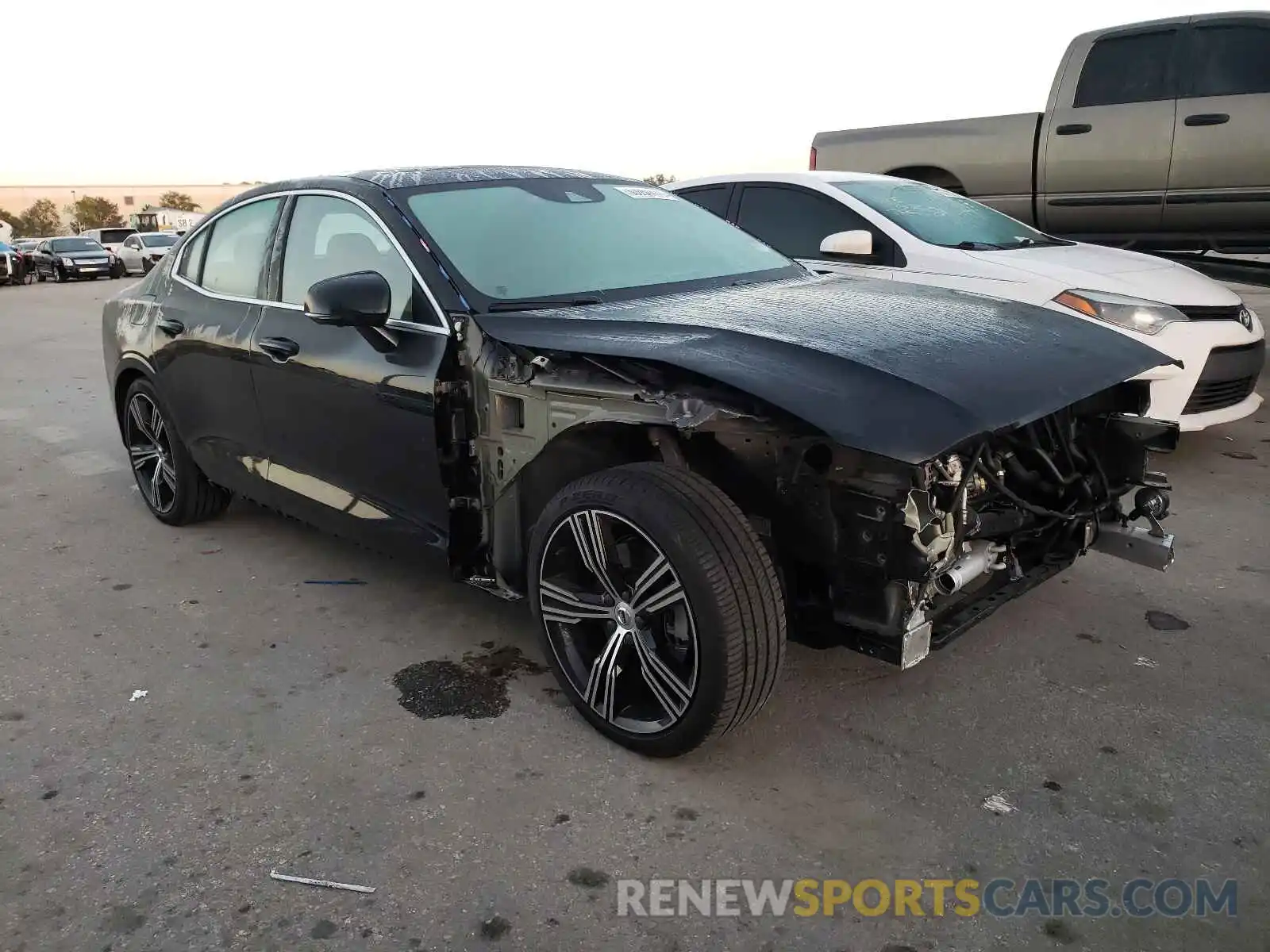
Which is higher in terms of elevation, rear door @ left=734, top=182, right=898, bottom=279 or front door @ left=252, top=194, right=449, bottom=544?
rear door @ left=734, top=182, right=898, bottom=279

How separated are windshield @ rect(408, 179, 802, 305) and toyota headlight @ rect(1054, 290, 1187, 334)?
1.86 metres

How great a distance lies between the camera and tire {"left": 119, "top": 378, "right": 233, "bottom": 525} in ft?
15.9

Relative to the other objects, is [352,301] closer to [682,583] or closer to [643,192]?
[682,583]

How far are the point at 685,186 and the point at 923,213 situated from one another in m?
1.66

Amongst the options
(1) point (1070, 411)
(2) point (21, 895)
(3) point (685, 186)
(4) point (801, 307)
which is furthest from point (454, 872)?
(3) point (685, 186)

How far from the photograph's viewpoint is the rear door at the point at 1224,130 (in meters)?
7.18

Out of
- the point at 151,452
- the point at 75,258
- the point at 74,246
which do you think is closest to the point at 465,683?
the point at 151,452

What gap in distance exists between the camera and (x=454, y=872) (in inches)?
95.2

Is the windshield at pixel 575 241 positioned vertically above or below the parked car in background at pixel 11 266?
above

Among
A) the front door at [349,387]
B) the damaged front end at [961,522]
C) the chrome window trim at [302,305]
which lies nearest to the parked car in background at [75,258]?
the chrome window trim at [302,305]

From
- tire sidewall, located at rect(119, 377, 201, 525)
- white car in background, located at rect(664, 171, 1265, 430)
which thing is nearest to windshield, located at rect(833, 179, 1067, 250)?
white car in background, located at rect(664, 171, 1265, 430)

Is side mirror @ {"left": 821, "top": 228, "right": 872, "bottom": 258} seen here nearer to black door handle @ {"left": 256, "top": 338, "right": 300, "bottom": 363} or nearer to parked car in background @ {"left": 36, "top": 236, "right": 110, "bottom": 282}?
black door handle @ {"left": 256, "top": 338, "right": 300, "bottom": 363}

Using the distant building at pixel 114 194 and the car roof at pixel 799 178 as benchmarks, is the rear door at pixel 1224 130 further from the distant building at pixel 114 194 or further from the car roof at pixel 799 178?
the distant building at pixel 114 194

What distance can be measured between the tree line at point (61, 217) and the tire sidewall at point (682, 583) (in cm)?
10430
